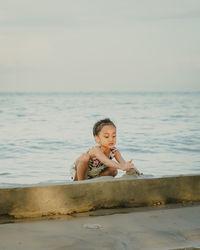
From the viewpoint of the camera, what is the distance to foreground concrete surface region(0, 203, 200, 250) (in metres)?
2.65

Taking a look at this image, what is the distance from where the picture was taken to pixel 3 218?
3172 mm

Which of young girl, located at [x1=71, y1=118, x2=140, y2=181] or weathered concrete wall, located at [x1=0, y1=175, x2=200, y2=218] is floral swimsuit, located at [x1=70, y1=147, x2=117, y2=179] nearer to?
young girl, located at [x1=71, y1=118, x2=140, y2=181]

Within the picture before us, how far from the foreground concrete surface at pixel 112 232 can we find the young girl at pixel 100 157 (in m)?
1.29

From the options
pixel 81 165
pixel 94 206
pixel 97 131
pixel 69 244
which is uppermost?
pixel 97 131

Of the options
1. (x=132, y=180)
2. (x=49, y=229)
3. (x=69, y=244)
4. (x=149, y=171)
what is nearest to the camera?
(x=69, y=244)

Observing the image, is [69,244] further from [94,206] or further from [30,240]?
[94,206]

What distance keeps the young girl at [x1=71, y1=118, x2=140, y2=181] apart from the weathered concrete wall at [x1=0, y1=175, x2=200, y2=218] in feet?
3.46

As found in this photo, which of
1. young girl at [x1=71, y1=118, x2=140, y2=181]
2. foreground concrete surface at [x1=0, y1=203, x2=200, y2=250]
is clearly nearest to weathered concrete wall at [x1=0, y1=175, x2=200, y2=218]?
foreground concrete surface at [x1=0, y1=203, x2=200, y2=250]

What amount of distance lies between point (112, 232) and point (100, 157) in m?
1.70

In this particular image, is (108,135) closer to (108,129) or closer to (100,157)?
(108,129)

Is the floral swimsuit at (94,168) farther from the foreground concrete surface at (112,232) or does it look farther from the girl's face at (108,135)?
the foreground concrete surface at (112,232)

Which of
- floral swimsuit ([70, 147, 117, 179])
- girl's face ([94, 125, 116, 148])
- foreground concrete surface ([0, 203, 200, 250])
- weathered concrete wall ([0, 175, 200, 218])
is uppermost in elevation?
girl's face ([94, 125, 116, 148])

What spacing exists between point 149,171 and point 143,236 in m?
5.07

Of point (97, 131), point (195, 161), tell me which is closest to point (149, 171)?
point (195, 161)
